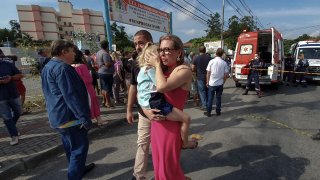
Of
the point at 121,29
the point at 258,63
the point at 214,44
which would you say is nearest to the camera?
the point at 258,63

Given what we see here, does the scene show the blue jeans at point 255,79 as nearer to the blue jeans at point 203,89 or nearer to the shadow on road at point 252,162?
the blue jeans at point 203,89

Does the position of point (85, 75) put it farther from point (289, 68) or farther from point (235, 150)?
point (289, 68)

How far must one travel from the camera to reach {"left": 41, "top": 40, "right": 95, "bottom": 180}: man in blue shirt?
→ 117 inches

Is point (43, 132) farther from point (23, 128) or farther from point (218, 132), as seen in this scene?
point (218, 132)

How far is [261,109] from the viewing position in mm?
8156

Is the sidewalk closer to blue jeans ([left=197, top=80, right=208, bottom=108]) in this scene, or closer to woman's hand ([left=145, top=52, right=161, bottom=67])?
blue jeans ([left=197, top=80, right=208, bottom=108])

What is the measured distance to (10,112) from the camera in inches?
198

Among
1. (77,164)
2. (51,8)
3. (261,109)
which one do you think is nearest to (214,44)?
(261,109)

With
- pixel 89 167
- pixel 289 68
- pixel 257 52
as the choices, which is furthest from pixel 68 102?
pixel 289 68

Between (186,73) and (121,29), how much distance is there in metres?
66.0

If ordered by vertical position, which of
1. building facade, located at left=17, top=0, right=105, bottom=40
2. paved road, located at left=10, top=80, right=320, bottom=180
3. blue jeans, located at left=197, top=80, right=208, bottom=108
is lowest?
paved road, located at left=10, top=80, right=320, bottom=180

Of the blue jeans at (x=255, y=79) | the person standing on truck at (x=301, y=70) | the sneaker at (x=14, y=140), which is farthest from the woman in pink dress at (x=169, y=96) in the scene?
the person standing on truck at (x=301, y=70)

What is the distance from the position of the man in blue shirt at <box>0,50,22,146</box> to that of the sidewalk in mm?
352

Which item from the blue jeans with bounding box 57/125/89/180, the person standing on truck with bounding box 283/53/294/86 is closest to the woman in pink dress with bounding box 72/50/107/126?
the blue jeans with bounding box 57/125/89/180
